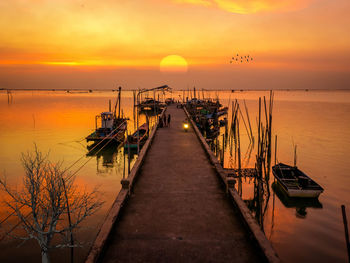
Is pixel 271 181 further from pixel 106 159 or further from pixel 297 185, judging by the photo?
pixel 106 159

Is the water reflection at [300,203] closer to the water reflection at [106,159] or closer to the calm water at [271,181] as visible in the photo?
the calm water at [271,181]

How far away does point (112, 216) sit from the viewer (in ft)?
22.5

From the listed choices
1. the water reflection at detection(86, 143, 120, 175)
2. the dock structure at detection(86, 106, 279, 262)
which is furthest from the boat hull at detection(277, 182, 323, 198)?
the water reflection at detection(86, 143, 120, 175)

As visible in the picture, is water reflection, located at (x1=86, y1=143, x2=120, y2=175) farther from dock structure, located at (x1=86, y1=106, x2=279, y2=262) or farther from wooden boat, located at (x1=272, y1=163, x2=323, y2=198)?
wooden boat, located at (x1=272, y1=163, x2=323, y2=198)

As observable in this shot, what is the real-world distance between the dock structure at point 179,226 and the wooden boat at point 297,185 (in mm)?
6339

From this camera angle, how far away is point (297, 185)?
15.1 meters

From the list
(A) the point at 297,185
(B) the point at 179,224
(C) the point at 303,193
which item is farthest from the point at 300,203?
(B) the point at 179,224

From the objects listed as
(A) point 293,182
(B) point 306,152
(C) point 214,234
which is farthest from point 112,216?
(B) point 306,152

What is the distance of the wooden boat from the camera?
45.6ft

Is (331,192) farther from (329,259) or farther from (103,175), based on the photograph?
(103,175)

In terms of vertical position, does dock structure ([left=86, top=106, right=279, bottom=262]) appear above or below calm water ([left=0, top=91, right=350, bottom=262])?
above

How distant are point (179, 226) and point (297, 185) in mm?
11461

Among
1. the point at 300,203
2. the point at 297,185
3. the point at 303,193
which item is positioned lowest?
the point at 300,203

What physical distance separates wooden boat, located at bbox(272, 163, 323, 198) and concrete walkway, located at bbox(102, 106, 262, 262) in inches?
245
